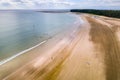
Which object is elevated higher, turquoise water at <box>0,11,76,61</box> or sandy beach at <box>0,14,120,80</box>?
sandy beach at <box>0,14,120,80</box>

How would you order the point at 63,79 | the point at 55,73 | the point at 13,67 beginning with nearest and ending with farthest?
the point at 63,79 < the point at 55,73 < the point at 13,67

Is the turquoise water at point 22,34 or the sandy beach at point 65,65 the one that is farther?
the turquoise water at point 22,34

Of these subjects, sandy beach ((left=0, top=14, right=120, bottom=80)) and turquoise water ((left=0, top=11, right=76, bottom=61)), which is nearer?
sandy beach ((left=0, top=14, right=120, bottom=80))

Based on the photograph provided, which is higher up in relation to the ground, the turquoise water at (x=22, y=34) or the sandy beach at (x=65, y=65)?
the sandy beach at (x=65, y=65)

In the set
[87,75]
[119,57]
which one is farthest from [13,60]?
[119,57]

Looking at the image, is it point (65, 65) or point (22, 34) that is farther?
point (22, 34)

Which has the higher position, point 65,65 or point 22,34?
point 65,65

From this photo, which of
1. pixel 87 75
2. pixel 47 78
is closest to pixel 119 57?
pixel 87 75

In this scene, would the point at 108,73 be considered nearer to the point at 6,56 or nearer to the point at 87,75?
the point at 87,75

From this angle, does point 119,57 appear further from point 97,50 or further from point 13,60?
point 13,60

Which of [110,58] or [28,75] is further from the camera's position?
[110,58]

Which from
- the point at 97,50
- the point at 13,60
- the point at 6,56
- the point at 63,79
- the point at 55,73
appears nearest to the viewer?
the point at 63,79
